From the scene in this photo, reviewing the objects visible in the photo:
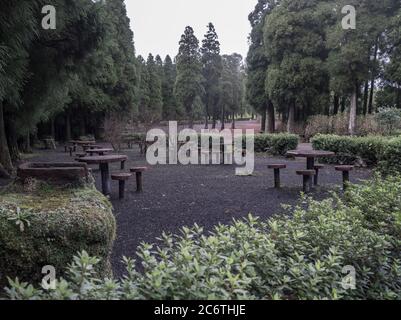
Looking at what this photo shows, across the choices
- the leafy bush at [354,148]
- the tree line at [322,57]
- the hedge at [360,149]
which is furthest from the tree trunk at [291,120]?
the leafy bush at [354,148]

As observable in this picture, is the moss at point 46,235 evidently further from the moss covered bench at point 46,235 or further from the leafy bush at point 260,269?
the leafy bush at point 260,269

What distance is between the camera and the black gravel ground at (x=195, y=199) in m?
5.10

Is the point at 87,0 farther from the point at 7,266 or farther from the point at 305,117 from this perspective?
the point at 305,117

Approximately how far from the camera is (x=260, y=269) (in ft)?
6.26

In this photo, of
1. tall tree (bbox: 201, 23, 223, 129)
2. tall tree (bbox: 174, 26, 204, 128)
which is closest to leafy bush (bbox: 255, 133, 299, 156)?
tall tree (bbox: 174, 26, 204, 128)

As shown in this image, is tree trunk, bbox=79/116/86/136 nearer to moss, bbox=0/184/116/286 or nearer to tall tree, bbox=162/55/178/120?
tall tree, bbox=162/55/178/120

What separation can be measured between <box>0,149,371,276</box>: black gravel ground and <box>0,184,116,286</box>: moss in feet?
2.43

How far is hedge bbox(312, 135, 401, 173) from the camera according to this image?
9.50m

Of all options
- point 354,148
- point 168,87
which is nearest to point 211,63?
point 168,87

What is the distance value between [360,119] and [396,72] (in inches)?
132

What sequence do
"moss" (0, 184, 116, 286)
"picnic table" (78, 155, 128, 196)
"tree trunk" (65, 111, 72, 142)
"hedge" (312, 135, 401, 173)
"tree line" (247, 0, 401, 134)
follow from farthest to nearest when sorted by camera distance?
"tree trunk" (65, 111, 72, 142) → "tree line" (247, 0, 401, 134) → "hedge" (312, 135, 401, 173) → "picnic table" (78, 155, 128, 196) → "moss" (0, 184, 116, 286)

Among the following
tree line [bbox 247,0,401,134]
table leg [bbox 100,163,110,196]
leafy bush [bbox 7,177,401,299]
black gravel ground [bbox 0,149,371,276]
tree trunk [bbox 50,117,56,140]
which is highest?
tree line [bbox 247,0,401,134]

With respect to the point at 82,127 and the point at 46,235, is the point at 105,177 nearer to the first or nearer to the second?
the point at 46,235
